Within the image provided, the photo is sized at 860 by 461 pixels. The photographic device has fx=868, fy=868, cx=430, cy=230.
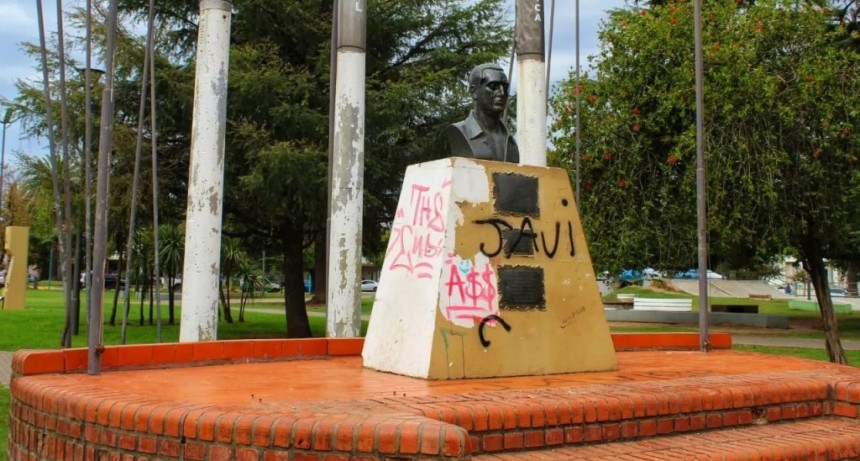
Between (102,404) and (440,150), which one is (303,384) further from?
(440,150)

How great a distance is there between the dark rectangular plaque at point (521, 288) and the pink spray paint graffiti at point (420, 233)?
56 cm

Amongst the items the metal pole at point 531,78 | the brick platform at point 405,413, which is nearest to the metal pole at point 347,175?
the metal pole at point 531,78

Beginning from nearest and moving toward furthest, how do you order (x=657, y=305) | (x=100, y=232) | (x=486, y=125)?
(x=100, y=232)
(x=486, y=125)
(x=657, y=305)

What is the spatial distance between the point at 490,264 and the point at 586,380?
43.8 inches

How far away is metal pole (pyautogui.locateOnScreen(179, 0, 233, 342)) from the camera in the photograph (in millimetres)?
9297

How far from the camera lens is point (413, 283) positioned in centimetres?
649

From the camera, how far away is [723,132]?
50.8 feet

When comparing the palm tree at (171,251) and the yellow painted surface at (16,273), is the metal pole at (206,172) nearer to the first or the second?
the palm tree at (171,251)

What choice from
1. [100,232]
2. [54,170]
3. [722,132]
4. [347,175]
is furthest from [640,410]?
[722,132]

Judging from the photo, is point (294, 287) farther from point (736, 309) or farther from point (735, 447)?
point (736, 309)

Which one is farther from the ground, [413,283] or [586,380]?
[413,283]

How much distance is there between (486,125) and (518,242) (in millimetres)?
1173

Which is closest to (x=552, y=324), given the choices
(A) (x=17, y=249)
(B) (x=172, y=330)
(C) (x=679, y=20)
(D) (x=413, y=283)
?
(D) (x=413, y=283)

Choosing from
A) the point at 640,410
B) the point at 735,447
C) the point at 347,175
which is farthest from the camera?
the point at 347,175
